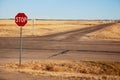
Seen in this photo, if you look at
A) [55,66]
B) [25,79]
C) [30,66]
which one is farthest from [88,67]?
[25,79]

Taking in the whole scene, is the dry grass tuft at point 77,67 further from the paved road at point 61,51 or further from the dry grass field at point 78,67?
the paved road at point 61,51

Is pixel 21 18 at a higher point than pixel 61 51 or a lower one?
higher

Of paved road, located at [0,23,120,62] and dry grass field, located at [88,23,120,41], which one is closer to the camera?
paved road, located at [0,23,120,62]

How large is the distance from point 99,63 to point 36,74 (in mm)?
4836

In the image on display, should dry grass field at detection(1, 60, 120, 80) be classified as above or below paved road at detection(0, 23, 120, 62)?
above

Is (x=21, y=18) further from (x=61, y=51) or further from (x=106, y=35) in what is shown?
(x=106, y=35)

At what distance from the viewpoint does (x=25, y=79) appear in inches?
357

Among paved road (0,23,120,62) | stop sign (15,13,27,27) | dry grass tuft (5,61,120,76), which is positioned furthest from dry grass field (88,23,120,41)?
stop sign (15,13,27,27)

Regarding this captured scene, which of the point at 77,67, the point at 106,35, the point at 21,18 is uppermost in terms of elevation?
the point at 21,18

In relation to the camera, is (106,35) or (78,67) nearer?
(78,67)

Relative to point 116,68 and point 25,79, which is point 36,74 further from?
point 116,68

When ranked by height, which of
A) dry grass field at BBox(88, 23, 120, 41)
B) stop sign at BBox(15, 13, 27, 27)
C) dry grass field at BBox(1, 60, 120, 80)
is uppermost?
stop sign at BBox(15, 13, 27, 27)

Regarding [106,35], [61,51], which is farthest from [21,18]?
[106,35]

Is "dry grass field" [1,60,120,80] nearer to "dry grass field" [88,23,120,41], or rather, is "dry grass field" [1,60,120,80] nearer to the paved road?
the paved road
